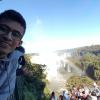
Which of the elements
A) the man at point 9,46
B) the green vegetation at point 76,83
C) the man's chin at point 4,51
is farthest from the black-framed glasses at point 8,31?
the green vegetation at point 76,83

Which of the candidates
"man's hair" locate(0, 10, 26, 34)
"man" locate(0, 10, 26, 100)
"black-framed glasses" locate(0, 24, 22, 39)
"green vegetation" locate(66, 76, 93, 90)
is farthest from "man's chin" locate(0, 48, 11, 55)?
"green vegetation" locate(66, 76, 93, 90)

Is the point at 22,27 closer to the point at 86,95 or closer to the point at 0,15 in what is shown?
the point at 0,15

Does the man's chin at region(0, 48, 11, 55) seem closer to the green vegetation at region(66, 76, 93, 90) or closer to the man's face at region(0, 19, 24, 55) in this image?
the man's face at region(0, 19, 24, 55)

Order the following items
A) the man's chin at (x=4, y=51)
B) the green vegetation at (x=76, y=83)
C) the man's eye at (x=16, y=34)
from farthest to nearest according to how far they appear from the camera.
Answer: the green vegetation at (x=76, y=83), the man's eye at (x=16, y=34), the man's chin at (x=4, y=51)

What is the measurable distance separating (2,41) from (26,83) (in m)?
0.40

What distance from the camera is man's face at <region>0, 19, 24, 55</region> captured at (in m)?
1.87

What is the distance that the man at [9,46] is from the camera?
6.19 ft

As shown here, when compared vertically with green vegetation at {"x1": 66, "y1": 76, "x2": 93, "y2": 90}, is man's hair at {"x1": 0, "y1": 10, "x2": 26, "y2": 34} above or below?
above

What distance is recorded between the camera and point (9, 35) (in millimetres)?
1912

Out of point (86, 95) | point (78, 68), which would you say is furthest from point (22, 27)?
point (78, 68)

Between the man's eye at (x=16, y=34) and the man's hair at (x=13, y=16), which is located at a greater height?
the man's hair at (x=13, y=16)

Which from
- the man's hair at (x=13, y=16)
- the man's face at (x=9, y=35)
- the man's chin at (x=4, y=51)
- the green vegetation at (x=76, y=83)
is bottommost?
the green vegetation at (x=76, y=83)

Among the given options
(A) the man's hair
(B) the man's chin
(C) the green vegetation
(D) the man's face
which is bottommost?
(C) the green vegetation

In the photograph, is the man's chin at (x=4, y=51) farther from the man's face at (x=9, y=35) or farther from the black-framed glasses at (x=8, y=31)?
the black-framed glasses at (x=8, y=31)
